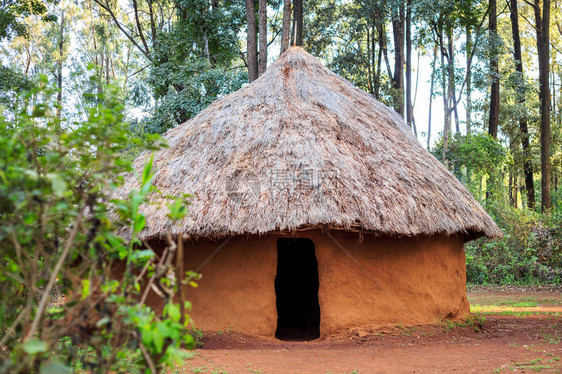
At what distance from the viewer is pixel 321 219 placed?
622 centimetres

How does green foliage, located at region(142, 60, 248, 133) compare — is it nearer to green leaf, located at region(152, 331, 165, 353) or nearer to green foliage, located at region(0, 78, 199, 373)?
green foliage, located at region(0, 78, 199, 373)

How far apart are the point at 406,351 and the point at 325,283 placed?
1217mm

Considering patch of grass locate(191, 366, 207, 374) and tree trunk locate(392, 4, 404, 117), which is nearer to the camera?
patch of grass locate(191, 366, 207, 374)

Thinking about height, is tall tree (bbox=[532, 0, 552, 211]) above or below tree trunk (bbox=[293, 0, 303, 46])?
below

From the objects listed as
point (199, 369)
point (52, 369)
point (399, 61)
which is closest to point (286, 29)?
point (399, 61)

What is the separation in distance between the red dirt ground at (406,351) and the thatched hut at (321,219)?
0.23 metres

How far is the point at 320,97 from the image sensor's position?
27.7 ft

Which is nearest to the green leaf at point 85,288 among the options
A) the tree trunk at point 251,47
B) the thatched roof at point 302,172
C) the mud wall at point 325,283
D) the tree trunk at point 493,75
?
the thatched roof at point 302,172

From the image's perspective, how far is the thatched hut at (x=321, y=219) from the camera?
6.54 metres

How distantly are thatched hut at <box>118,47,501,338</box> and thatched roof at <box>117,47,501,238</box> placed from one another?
0.02m

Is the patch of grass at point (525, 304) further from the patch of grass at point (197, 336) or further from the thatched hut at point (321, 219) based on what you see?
the patch of grass at point (197, 336)

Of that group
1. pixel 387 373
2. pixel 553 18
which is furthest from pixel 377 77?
pixel 387 373

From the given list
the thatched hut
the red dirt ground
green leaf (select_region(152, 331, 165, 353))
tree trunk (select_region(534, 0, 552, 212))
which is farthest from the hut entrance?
tree trunk (select_region(534, 0, 552, 212))

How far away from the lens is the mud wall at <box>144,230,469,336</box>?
6.75 meters
